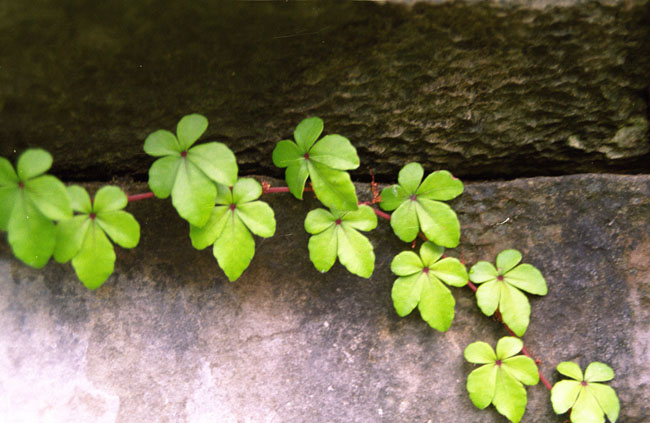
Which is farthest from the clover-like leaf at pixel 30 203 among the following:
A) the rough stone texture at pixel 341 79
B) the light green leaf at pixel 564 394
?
the light green leaf at pixel 564 394

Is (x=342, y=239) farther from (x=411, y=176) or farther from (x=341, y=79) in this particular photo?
(x=341, y=79)

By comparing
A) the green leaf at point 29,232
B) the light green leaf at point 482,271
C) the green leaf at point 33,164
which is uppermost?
the green leaf at point 33,164

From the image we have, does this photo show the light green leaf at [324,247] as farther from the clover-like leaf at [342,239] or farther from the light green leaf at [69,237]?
the light green leaf at [69,237]

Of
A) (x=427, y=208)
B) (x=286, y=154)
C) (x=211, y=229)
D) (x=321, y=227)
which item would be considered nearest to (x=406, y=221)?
(x=427, y=208)

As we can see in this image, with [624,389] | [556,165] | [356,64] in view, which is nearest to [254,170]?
[356,64]

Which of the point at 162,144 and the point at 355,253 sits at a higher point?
the point at 162,144

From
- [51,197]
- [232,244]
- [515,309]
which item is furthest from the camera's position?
[515,309]
